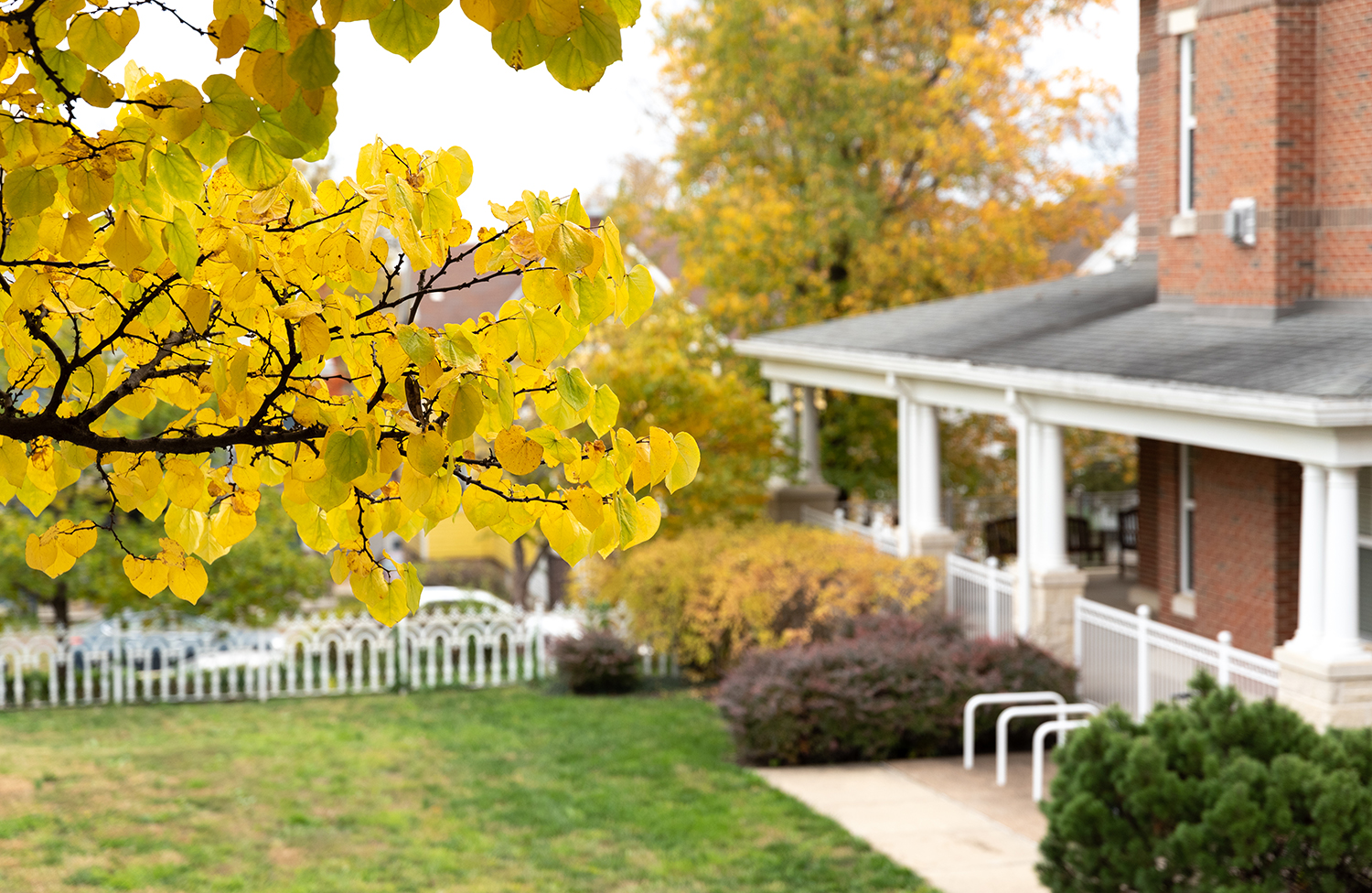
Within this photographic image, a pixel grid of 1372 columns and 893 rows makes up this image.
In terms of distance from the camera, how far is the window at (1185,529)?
15789 millimetres

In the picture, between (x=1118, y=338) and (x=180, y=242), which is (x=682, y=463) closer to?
(x=180, y=242)

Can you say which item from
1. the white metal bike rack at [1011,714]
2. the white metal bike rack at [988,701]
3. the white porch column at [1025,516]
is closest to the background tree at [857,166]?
the white porch column at [1025,516]

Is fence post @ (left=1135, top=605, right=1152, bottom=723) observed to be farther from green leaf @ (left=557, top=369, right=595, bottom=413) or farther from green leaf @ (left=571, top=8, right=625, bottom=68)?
green leaf @ (left=571, top=8, right=625, bottom=68)

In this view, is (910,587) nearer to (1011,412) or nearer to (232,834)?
(1011,412)

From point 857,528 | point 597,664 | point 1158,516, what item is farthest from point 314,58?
point 857,528

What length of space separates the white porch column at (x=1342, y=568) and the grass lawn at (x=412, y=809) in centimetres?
360

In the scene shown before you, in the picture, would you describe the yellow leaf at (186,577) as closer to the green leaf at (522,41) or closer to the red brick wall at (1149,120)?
the green leaf at (522,41)

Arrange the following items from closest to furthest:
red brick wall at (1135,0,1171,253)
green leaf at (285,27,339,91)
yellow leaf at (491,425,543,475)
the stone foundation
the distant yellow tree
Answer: green leaf at (285,27,339,91)
yellow leaf at (491,425,543,475)
the stone foundation
red brick wall at (1135,0,1171,253)
the distant yellow tree

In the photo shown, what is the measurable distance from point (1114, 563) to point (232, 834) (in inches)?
620

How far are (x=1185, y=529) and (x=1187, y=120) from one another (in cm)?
440

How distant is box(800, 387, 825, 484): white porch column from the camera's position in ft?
68.0

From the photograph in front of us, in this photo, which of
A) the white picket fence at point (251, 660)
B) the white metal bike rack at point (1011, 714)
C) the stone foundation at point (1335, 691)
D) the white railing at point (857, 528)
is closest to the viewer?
the stone foundation at point (1335, 691)

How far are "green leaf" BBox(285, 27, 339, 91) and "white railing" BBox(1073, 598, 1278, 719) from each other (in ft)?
33.0

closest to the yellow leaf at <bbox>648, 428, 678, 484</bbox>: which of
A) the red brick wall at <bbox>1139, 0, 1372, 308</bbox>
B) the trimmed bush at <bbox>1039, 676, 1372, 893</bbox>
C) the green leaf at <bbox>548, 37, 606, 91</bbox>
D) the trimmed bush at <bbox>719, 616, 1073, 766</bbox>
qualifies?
the green leaf at <bbox>548, 37, 606, 91</bbox>
